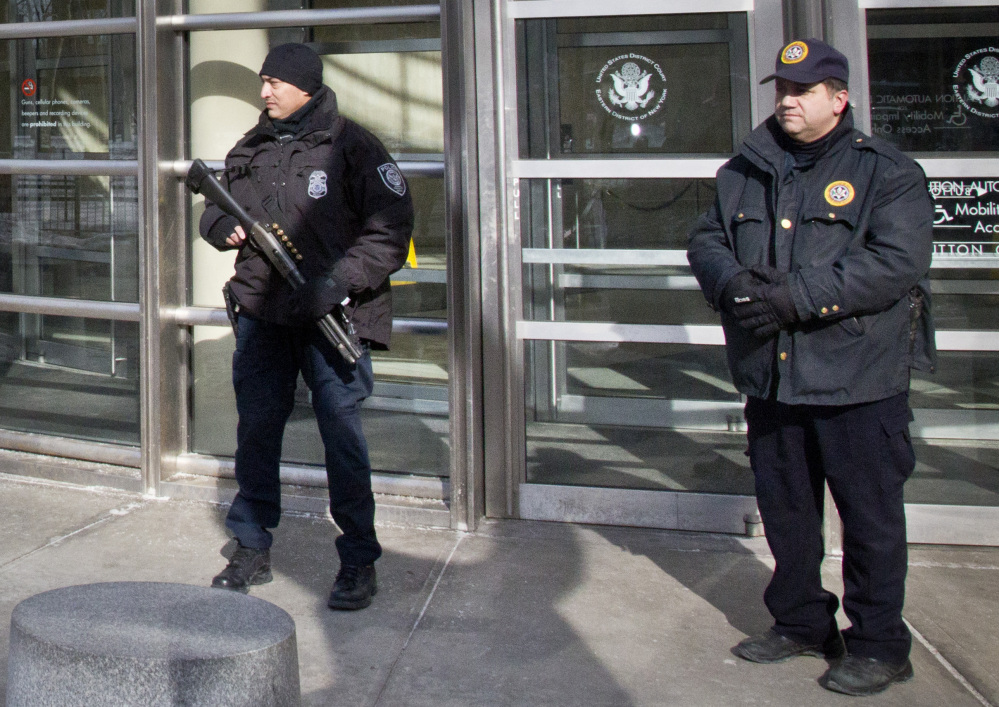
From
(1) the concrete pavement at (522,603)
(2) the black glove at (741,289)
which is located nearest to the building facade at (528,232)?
(1) the concrete pavement at (522,603)

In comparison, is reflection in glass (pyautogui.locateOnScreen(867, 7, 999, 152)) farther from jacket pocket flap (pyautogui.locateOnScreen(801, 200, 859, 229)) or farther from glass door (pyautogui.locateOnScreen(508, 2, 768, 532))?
jacket pocket flap (pyautogui.locateOnScreen(801, 200, 859, 229))

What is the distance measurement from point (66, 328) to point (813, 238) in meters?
3.83

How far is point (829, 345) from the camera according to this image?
11.0ft

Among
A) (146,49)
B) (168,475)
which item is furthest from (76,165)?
(168,475)

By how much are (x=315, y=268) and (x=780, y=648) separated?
6.21 ft

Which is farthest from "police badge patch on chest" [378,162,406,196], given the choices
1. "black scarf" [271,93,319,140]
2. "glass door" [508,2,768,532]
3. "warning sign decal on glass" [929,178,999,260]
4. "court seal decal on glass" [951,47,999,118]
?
"court seal decal on glass" [951,47,999,118]

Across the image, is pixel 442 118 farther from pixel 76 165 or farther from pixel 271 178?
pixel 76 165

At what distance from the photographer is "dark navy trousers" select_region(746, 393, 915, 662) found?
341 cm

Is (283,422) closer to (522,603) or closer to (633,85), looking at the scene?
(522,603)

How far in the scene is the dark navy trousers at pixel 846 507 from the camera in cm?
341

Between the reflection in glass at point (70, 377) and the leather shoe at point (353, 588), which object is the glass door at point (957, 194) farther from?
the reflection in glass at point (70, 377)

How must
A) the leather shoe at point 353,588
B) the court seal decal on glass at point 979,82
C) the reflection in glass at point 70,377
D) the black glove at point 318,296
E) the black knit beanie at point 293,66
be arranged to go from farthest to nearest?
the reflection in glass at point 70,377, the court seal decal on glass at point 979,82, the leather shoe at point 353,588, the black knit beanie at point 293,66, the black glove at point 318,296

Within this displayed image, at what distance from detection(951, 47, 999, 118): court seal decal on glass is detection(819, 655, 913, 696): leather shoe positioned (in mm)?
2172

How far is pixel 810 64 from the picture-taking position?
3344 mm
